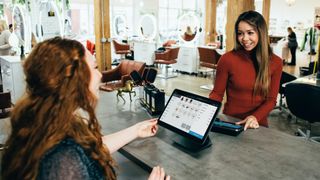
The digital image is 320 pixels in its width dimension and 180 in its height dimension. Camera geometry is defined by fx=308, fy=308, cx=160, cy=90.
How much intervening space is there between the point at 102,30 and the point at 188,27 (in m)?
4.68

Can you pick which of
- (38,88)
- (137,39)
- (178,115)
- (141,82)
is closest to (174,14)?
(137,39)

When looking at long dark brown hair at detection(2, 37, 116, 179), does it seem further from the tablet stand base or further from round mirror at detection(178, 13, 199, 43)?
round mirror at detection(178, 13, 199, 43)

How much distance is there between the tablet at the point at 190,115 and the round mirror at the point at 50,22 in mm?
4855

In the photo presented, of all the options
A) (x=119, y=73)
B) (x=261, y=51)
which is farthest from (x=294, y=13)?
(x=261, y=51)

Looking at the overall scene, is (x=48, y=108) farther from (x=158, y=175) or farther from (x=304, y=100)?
(x=304, y=100)

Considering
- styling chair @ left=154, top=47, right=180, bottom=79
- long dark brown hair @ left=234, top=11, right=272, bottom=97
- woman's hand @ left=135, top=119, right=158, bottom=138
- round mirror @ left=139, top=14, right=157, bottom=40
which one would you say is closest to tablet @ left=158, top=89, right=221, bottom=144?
woman's hand @ left=135, top=119, right=158, bottom=138

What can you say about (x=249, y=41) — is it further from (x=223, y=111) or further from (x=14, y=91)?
(x=14, y=91)

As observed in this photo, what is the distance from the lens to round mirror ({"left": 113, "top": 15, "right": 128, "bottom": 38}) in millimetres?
11516

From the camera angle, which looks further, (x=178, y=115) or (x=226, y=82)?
(x=226, y=82)

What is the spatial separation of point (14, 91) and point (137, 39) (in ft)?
20.5

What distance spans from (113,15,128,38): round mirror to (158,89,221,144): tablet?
10.2 metres

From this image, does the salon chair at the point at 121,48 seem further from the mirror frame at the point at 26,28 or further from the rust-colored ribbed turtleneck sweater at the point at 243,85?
the rust-colored ribbed turtleneck sweater at the point at 243,85

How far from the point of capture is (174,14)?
11.9m

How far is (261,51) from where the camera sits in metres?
2.07
